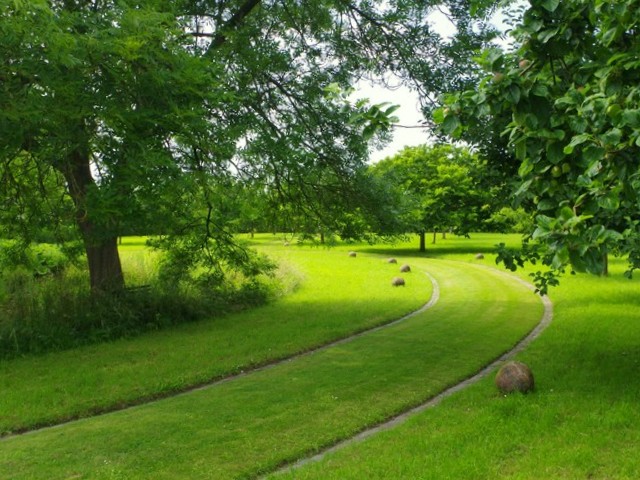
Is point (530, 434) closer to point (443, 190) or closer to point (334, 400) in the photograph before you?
point (334, 400)

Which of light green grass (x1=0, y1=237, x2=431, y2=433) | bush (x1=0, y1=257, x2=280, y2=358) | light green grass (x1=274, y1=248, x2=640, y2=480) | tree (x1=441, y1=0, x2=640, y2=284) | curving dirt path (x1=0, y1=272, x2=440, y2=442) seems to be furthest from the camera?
bush (x1=0, y1=257, x2=280, y2=358)

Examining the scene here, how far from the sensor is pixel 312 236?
14.2m

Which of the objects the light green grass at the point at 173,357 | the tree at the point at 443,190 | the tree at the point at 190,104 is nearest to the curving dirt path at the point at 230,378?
the light green grass at the point at 173,357

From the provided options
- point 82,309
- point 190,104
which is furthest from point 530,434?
point 82,309

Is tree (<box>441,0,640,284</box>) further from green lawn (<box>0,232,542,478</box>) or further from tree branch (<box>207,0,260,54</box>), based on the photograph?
tree branch (<box>207,0,260,54</box>)

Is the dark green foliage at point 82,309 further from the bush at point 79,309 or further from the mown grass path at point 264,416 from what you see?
the mown grass path at point 264,416

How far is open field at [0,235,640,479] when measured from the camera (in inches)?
218

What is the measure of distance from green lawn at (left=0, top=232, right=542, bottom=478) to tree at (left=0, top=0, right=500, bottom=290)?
8.21 ft

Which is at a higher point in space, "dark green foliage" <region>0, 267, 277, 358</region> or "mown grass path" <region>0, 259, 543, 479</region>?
"dark green foliage" <region>0, 267, 277, 358</region>

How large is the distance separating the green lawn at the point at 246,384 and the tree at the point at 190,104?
2.50 meters

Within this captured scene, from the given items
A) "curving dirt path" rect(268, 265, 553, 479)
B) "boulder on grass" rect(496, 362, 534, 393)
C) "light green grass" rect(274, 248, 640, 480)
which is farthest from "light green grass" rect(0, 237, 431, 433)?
"boulder on grass" rect(496, 362, 534, 393)

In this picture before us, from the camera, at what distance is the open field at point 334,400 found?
18.2ft

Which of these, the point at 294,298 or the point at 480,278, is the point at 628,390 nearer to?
the point at 294,298

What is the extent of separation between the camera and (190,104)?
24.5ft
